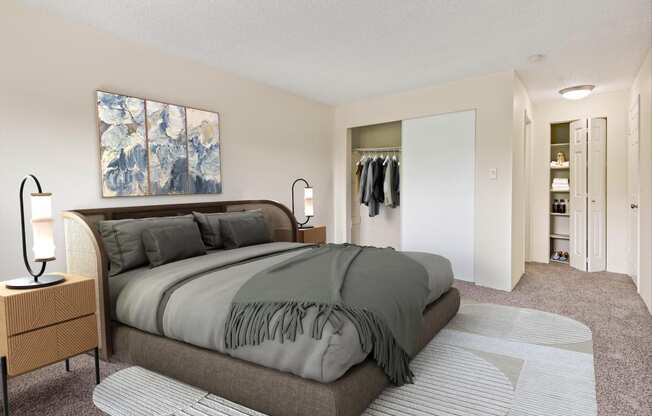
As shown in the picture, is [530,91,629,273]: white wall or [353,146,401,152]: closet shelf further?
[353,146,401,152]: closet shelf

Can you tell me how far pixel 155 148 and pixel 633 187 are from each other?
522 centimetres

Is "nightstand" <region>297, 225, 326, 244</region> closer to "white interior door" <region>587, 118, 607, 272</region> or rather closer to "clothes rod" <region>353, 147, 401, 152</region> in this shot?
"clothes rod" <region>353, 147, 401, 152</region>

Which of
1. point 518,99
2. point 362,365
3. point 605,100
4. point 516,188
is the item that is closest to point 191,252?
point 362,365

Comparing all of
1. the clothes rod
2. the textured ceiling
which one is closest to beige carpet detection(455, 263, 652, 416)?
the clothes rod

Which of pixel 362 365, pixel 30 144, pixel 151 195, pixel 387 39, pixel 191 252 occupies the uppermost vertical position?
pixel 387 39

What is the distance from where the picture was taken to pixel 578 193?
5.22 m

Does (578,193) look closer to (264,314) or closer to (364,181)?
(364,181)

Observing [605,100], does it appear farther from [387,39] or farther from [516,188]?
[387,39]

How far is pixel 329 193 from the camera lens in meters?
5.68

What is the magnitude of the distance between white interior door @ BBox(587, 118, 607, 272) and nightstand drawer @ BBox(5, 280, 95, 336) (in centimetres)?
576

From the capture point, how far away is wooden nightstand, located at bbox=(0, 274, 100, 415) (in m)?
1.87

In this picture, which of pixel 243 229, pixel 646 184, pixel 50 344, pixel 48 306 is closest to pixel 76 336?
pixel 50 344

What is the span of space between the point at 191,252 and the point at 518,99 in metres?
3.84

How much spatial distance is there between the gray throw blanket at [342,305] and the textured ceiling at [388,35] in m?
1.85
